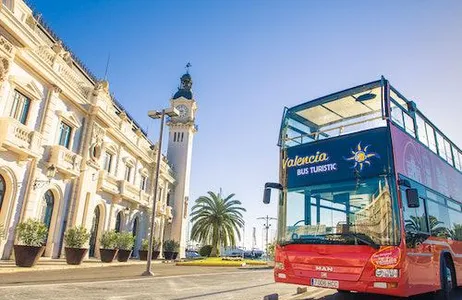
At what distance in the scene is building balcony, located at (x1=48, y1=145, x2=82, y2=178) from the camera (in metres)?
17.1

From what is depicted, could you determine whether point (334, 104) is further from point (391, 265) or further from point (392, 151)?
point (391, 265)

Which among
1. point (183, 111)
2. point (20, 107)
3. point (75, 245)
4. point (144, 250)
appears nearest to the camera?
point (20, 107)

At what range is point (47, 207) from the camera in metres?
17.8

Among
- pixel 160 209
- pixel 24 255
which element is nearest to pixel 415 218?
pixel 24 255

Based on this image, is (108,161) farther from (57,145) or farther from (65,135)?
(57,145)

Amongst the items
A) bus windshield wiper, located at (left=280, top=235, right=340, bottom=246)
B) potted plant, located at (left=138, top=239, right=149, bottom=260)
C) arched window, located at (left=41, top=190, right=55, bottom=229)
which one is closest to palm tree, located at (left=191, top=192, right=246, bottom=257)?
potted plant, located at (left=138, top=239, right=149, bottom=260)

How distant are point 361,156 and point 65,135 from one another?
17.1 meters

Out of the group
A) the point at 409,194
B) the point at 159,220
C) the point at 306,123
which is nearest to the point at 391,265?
the point at 409,194

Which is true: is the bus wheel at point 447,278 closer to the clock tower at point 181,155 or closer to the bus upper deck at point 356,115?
the bus upper deck at point 356,115

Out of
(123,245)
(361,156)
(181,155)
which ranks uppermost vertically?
(181,155)

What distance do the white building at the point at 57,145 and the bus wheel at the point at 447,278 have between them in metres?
15.4

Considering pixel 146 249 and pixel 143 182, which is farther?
pixel 143 182

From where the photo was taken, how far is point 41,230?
12.9 metres

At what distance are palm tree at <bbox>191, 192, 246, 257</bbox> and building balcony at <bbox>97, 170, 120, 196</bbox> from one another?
1652cm
